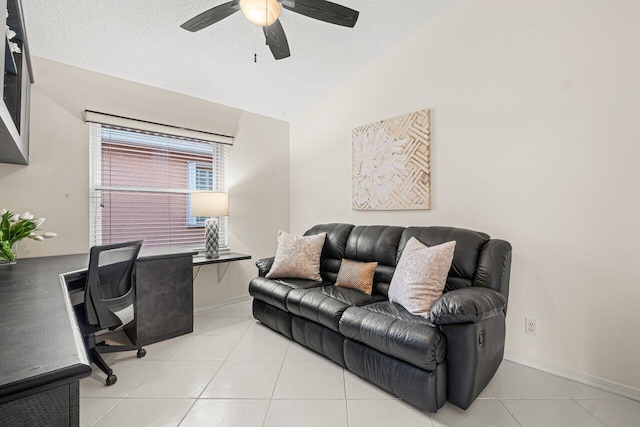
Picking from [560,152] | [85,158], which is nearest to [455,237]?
[560,152]

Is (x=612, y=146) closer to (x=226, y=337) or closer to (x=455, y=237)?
(x=455, y=237)

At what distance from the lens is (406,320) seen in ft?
6.06

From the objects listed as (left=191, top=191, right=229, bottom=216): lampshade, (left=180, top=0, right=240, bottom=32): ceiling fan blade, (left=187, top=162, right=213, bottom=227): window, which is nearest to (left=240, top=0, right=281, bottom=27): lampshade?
(left=180, top=0, right=240, bottom=32): ceiling fan blade

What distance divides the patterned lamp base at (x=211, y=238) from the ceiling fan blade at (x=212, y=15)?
1.98 meters

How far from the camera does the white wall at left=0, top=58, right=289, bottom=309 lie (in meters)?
2.49

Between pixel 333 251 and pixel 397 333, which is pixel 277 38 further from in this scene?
pixel 397 333

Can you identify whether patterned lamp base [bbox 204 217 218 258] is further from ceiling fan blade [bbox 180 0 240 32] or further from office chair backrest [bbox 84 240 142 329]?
ceiling fan blade [bbox 180 0 240 32]

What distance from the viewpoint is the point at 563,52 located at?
81.9 inches

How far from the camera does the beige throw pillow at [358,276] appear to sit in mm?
2588

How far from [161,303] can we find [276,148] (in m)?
2.49

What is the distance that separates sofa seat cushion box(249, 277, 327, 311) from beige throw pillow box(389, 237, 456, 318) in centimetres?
92

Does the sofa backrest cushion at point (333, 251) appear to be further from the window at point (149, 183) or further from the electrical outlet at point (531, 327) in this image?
the electrical outlet at point (531, 327)

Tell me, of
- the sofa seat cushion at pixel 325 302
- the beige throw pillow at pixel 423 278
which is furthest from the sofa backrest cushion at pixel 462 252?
the sofa seat cushion at pixel 325 302

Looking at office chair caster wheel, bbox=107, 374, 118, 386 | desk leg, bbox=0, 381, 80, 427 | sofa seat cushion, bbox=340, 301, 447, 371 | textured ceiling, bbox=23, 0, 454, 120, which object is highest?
textured ceiling, bbox=23, 0, 454, 120
